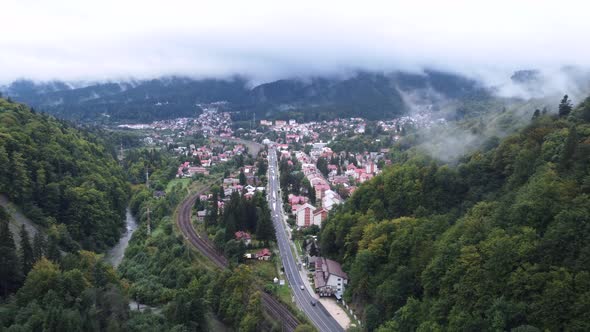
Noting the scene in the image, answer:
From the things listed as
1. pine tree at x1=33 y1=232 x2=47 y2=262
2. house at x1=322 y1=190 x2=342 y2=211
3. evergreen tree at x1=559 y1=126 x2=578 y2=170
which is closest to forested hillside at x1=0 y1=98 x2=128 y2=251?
pine tree at x1=33 y1=232 x2=47 y2=262

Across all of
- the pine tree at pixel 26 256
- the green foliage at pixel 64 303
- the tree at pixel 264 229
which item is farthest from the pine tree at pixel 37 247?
the tree at pixel 264 229

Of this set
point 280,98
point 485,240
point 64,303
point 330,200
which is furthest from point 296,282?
point 280,98

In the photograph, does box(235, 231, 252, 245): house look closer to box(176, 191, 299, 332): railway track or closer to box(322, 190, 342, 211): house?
box(176, 191, 299, 332): railway track

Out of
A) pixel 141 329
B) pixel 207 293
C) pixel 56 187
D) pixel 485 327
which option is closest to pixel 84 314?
pixel 141 329

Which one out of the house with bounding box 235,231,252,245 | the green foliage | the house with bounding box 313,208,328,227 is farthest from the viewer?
the house with bounding box 313,208,328,227

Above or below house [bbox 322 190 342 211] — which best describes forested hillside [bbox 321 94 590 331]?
above

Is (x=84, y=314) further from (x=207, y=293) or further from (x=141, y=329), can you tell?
(x=207, y=293)
